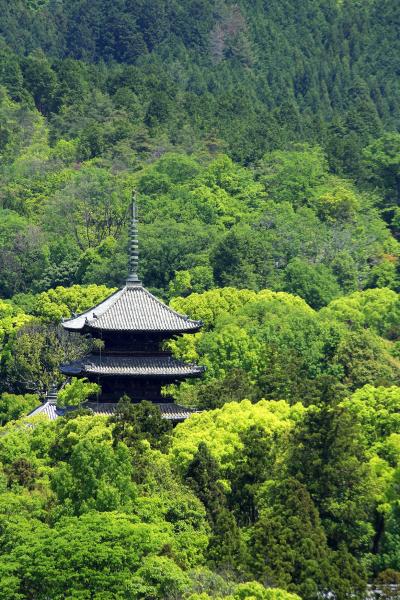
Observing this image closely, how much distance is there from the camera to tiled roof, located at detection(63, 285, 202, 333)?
83.6 m

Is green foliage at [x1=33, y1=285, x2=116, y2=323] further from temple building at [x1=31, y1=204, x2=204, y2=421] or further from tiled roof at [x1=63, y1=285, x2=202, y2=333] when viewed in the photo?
temple building at [x1=31, y1=204, x2=204, y2=421]

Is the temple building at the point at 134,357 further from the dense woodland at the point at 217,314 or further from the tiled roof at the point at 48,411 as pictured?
the tiled roof at the point at 48,411

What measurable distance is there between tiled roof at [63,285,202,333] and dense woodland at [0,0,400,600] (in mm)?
3255

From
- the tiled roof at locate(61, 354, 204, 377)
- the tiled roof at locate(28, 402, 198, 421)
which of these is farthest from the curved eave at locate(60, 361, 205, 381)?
the tiled roof at locate(28, 402, 198, 421)

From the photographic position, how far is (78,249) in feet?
447

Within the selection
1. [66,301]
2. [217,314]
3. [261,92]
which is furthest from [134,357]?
[261,92]

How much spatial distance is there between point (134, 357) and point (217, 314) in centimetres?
2506

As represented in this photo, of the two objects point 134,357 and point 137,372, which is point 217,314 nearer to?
point 134,357

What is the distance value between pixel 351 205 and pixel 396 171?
312 inches

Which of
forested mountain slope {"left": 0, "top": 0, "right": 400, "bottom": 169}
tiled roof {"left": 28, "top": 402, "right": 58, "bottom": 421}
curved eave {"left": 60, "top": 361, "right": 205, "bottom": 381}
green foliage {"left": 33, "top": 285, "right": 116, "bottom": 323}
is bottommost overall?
forested mountain slope {"left": 0, "top": 0, "right": 400, "bottom": 169}

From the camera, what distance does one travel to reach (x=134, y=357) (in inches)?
3319

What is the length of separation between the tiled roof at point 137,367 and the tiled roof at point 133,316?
1321 mm

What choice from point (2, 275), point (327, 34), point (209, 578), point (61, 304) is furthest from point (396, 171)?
point (209, 578)

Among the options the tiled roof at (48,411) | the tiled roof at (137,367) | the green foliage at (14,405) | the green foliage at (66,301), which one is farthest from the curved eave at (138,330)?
the green foliage at (66,301)
